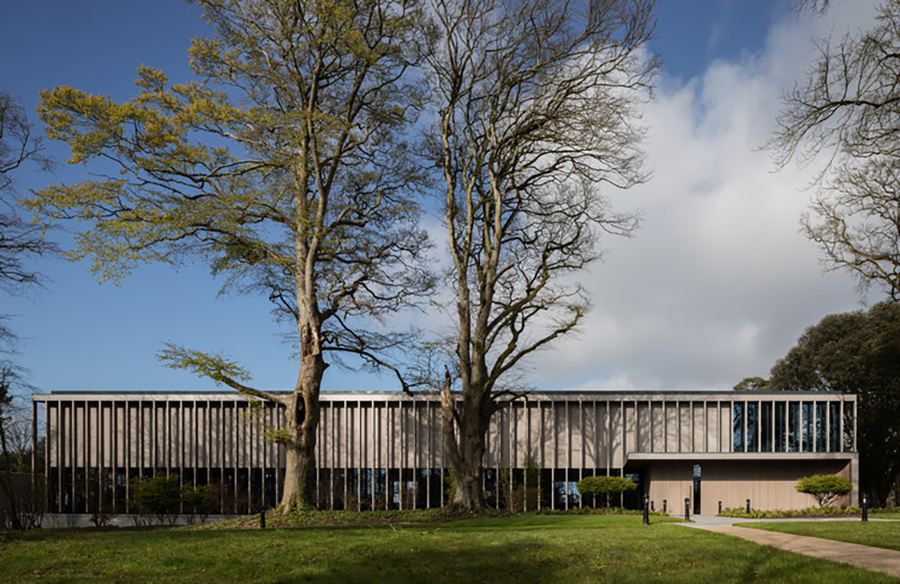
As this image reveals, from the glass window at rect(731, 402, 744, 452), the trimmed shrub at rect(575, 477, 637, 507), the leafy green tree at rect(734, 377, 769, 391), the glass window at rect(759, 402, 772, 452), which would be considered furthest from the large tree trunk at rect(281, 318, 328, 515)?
the leafy green tree at rect(734, 377, 769, 391)

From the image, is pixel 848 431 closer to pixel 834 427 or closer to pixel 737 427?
pixel 834 427

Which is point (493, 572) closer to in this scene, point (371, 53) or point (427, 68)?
point (371, 53)

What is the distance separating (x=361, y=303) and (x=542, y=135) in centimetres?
878

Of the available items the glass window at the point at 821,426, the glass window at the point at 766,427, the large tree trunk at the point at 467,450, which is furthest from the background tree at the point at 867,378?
the large tree trunk at the point at 467,450

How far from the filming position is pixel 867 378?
4306 centimetres

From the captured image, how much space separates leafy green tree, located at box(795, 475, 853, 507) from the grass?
1741cm

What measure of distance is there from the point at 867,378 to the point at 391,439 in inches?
1056

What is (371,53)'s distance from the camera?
2519cm

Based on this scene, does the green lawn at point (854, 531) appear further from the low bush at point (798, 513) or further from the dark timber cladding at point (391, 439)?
the dark timber cladding at point (391, 439)

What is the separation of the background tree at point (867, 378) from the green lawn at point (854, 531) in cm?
2304

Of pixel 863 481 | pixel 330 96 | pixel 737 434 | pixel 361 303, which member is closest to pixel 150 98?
pixel 330 96

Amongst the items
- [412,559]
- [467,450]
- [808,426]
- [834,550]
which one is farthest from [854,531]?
[808,426]

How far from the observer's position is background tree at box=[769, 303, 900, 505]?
137 feet

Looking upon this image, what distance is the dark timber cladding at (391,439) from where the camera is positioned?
36250mm
